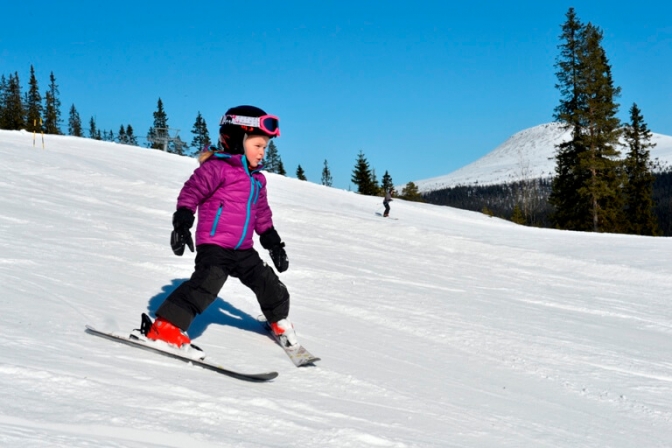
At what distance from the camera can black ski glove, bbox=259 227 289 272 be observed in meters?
4.57

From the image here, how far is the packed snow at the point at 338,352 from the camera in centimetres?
279

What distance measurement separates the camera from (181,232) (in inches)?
150

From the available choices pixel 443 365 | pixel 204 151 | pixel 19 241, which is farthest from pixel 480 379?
pixel 19 241

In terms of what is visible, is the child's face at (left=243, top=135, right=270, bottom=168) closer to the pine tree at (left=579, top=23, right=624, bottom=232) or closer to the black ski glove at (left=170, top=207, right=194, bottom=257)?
the black ski glove at (left=170, top=207, right=194, bottom=257)

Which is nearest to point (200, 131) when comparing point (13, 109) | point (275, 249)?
point (13, 109)

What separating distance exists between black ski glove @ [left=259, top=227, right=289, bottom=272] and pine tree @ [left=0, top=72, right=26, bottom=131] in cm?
8171

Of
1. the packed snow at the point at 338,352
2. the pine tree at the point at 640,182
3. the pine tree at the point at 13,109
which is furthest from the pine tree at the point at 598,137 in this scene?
the pine tree at the point at 13,109

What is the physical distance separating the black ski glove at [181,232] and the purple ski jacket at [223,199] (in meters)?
0.18

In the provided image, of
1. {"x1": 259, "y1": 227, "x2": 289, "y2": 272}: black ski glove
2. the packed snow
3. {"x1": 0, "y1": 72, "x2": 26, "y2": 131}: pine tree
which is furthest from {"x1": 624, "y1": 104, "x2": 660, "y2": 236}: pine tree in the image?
{"x1": 0, "y1": 72, "x2": 26, "y2": 131}: pine tree

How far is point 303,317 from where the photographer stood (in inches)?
229

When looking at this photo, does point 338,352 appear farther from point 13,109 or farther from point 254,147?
point 13,109

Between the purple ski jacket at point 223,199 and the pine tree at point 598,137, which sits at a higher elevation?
the pine tree at point 598,137

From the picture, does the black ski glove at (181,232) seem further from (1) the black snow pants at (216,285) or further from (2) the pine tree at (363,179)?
(2) the pine tree at (363,179)

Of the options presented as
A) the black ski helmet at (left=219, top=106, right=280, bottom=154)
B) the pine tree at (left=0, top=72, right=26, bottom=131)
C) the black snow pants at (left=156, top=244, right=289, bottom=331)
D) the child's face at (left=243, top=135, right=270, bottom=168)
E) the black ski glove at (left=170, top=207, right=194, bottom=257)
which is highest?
the pine tree at (left=0, top=72, right=26, bottom=131)
